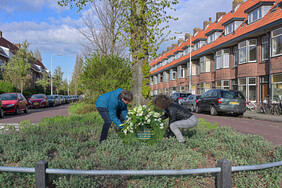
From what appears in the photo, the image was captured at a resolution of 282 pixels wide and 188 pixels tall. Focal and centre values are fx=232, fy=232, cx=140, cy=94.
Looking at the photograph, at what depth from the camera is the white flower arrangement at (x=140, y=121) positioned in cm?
448

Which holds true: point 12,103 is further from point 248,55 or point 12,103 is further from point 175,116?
point 248,55

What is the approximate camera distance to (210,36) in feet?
95.1

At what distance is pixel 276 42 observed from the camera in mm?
16516

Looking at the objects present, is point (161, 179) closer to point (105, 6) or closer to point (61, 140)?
point (61, 140)

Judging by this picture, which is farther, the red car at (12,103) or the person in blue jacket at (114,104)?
the red car at (12,103)

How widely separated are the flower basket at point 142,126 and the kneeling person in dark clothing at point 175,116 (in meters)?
0.27

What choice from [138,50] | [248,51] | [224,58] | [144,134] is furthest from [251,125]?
[224,58]

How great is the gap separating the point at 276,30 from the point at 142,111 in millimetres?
16121

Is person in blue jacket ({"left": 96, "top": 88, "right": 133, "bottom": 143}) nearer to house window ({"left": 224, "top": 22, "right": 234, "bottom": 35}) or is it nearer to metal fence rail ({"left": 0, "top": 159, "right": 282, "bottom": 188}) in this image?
metal fence rail ({"left": 0, "top": 159, "right": 282, "bottom": 188})

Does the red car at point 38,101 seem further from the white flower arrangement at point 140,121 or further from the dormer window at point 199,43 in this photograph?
the white flower arrangement at point 140,121

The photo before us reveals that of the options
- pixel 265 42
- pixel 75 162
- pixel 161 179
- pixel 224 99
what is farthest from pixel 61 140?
pixel 265 42

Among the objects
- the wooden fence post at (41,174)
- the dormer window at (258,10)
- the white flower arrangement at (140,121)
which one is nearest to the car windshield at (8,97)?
the white flower arrangement at (140,121)

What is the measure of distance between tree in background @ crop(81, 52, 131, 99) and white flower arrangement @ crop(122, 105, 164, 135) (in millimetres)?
7692

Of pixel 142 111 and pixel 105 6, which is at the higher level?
pixel 105 6
